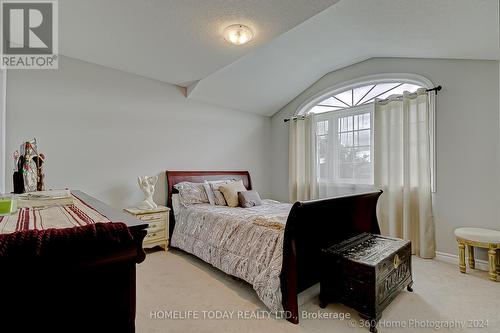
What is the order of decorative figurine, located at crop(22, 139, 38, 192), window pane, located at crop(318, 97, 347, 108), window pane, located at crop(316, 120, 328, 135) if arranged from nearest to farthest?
1. decorative figurine, located at crop(22, 139, 38, 192)
2. window pane, located at crop(318, 97, 347, 108)
3. window pane, located at crop(316, 120, 328, 135)

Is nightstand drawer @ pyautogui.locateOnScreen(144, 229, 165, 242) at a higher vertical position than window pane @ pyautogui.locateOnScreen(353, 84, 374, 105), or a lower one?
lower

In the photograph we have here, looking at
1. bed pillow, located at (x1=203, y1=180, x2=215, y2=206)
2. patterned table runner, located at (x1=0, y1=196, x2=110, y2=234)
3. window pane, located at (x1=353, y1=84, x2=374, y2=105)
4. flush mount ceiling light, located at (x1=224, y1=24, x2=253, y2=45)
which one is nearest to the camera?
patterned table runner, located at (x1=0, y1=196, x2=110, y2=234)

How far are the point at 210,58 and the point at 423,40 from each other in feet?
8.18

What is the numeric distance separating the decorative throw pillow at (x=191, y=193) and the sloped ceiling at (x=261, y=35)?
4.90 ft

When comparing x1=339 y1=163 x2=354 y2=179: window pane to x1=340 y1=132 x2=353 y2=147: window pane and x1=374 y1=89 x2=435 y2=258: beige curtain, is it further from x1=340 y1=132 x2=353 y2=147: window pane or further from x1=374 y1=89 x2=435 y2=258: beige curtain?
x1=374 y1=89 x2=435 y2=258: beige curtain

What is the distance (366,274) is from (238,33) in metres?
2.41

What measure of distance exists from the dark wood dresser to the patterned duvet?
0.45 metres

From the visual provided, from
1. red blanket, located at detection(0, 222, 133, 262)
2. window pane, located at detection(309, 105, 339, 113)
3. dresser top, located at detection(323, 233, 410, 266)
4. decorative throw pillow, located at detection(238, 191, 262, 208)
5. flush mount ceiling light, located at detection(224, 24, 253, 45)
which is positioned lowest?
dresser top, located at detection(323, 233, 410, 266)

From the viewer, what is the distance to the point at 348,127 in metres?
4.11

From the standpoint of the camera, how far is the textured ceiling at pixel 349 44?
2.16 metres

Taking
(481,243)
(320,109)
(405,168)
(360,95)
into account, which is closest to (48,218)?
(481,243)

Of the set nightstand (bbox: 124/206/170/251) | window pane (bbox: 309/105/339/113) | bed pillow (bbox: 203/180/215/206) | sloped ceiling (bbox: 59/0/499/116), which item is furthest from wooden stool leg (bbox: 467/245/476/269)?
nightstand (bbox: 124/206/170/251)

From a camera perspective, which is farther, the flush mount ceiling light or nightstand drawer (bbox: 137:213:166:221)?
nightstand drawer (bbox: 137:213:166:221)

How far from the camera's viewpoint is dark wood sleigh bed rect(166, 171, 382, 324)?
1854 mm
